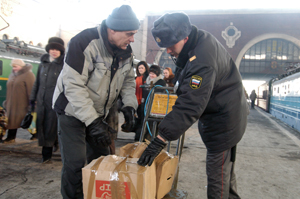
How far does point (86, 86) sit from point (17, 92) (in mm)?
3743

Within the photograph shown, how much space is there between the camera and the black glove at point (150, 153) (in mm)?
1654

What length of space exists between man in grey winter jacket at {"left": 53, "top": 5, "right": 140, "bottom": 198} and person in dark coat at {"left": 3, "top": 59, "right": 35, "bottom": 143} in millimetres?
3486

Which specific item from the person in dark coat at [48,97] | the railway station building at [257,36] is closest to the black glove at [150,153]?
the person in dark coat at [48,97]

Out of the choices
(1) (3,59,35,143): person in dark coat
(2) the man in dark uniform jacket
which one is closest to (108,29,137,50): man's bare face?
(2) the man in dark uniform jacket

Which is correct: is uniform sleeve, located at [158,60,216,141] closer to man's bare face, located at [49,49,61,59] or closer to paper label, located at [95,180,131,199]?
paper label, located at [95,180,131,199]

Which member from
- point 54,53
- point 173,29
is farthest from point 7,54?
point 173,29

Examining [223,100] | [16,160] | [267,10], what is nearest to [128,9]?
[223,100]

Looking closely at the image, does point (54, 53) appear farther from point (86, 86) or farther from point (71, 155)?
point (71, 155)

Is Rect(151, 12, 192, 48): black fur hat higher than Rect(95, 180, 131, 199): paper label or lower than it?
higher

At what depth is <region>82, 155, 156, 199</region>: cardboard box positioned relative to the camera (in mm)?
1541

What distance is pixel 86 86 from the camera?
2090 millimetres

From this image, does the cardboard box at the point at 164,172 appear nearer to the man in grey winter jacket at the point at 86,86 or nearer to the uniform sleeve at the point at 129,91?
the man in grey winter jacket at the point at 86,86

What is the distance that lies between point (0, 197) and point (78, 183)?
1.30 meters

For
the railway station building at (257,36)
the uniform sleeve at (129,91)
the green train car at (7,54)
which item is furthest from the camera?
the railway station building at (257,36)
